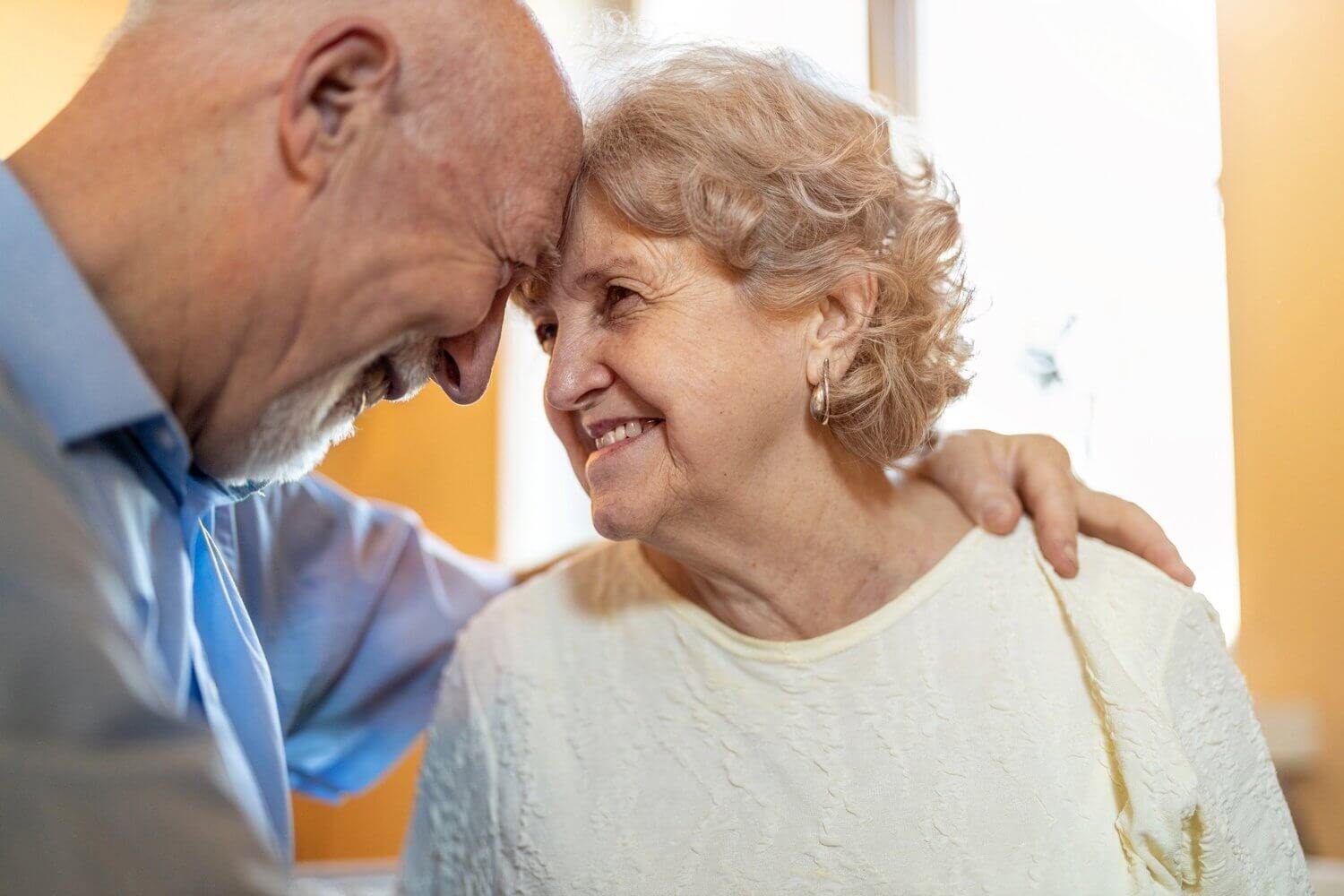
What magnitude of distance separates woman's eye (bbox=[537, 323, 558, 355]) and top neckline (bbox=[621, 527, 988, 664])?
43 centimetres

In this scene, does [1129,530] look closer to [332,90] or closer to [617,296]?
[617,296]

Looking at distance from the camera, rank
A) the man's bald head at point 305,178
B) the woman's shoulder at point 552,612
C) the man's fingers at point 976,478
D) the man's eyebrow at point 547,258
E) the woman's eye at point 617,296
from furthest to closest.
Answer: the woman's shoulder at point 552,612 → the man's fingers at point 976,478 → the woman's eye at point 617,296 → the man's eyebrow at point 547,258 → the man's bald head at point 305,178

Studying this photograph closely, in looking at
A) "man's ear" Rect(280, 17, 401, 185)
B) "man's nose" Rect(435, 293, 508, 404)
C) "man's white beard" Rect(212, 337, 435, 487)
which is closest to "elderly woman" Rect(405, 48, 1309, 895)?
"man's nose" Rect(435, 293, 508, 404)

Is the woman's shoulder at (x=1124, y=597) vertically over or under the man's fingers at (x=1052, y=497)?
under

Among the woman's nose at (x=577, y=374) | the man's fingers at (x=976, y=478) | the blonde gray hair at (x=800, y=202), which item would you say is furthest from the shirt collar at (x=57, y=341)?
the man's fingers at (x=976, y=478)

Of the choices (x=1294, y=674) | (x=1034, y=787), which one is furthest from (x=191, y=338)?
(x=1294, y=674)

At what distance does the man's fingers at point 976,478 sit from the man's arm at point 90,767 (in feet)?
3.70

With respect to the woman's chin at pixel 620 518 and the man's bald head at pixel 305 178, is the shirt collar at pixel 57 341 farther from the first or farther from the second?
the woman's chin at pixel 620 518

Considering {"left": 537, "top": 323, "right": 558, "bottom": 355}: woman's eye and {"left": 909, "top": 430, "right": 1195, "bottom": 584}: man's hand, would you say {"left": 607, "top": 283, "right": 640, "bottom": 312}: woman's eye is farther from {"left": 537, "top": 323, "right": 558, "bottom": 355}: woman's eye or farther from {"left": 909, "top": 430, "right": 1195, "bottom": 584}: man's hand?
{"left": 909, "top": 430, "right": 1195, "bottom": 584}: man's hand

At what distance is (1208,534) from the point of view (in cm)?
232

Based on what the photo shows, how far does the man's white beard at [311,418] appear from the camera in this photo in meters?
1.23

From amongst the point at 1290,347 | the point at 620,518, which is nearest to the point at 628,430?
the point at 620,518

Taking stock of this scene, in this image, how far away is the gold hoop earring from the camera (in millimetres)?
1496

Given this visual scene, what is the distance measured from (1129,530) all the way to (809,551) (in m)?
0.44
